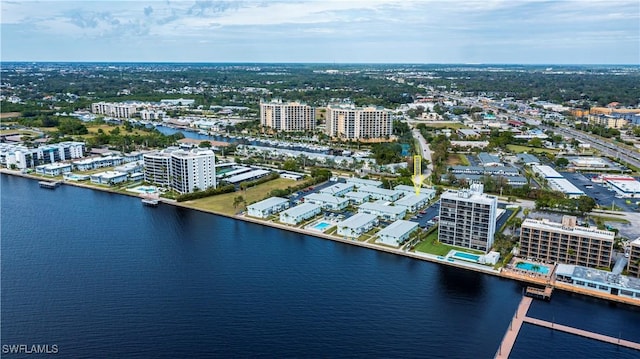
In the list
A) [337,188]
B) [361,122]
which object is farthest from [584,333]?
[361,122]

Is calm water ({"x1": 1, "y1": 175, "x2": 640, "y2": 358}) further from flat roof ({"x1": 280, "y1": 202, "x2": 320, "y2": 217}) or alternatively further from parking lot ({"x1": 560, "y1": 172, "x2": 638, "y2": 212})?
parking lot ({"x1": 560, "y1": 172, "x2": 638, "y2": 212})

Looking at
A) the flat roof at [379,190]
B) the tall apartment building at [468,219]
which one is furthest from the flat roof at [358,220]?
the flat roof at [379,190]

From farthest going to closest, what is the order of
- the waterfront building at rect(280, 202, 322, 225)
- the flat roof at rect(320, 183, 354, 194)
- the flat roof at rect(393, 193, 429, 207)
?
the flat roof at rect(320, 183, 354, 194) < the flat roof at rect(393, 193, 429, 207) < the waterfront building at rect(280, 202, 322, 225)

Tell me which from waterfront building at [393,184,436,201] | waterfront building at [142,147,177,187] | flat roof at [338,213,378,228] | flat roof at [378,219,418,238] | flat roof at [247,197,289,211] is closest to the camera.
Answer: flat roof at [378,219,418,238]

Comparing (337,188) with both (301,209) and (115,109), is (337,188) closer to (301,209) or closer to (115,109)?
(301,209)

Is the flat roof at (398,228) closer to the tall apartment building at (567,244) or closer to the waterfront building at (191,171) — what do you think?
the tall apartment building at (567,244)

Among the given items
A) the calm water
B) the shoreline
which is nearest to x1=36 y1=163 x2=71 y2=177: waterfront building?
the shoreline
